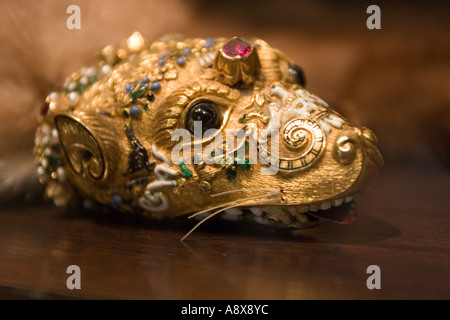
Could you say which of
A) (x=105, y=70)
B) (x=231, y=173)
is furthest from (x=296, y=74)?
(x=105, y=70)

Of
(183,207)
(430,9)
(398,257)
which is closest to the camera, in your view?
(398,257)

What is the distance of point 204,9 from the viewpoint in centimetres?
142

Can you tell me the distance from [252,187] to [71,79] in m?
0.42

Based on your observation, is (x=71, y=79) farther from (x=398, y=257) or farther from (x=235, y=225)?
(x=398, y=257)

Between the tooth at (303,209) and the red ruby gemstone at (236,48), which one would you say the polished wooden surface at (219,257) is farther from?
the red ruby gemstone at (236,48)

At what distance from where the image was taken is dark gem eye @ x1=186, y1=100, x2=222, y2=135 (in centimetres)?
86

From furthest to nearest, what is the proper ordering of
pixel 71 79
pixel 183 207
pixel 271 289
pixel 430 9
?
pixel 430 9, pixel 71 79, pixel 183 207, pixel 271 289

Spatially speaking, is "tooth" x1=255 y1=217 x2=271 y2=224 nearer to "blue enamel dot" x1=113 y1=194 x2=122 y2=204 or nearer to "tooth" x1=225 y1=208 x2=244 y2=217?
"tooth" x1=225 y1=208 x2=244 y2=217

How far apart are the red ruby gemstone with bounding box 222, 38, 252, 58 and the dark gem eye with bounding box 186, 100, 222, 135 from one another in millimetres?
88

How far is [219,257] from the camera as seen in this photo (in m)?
0.78

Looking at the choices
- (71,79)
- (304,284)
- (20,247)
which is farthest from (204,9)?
(304,284)

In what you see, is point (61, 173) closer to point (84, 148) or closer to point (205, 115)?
point (84, 148)

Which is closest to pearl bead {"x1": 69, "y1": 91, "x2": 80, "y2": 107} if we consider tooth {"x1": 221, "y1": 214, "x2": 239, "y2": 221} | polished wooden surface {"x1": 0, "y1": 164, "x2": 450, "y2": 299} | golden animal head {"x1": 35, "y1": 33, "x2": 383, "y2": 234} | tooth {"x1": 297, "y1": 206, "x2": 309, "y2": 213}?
golden animal head {"x1": 35, "y1": 33, "x2": 383, "y2": 234}

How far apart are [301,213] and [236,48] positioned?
0.29m
